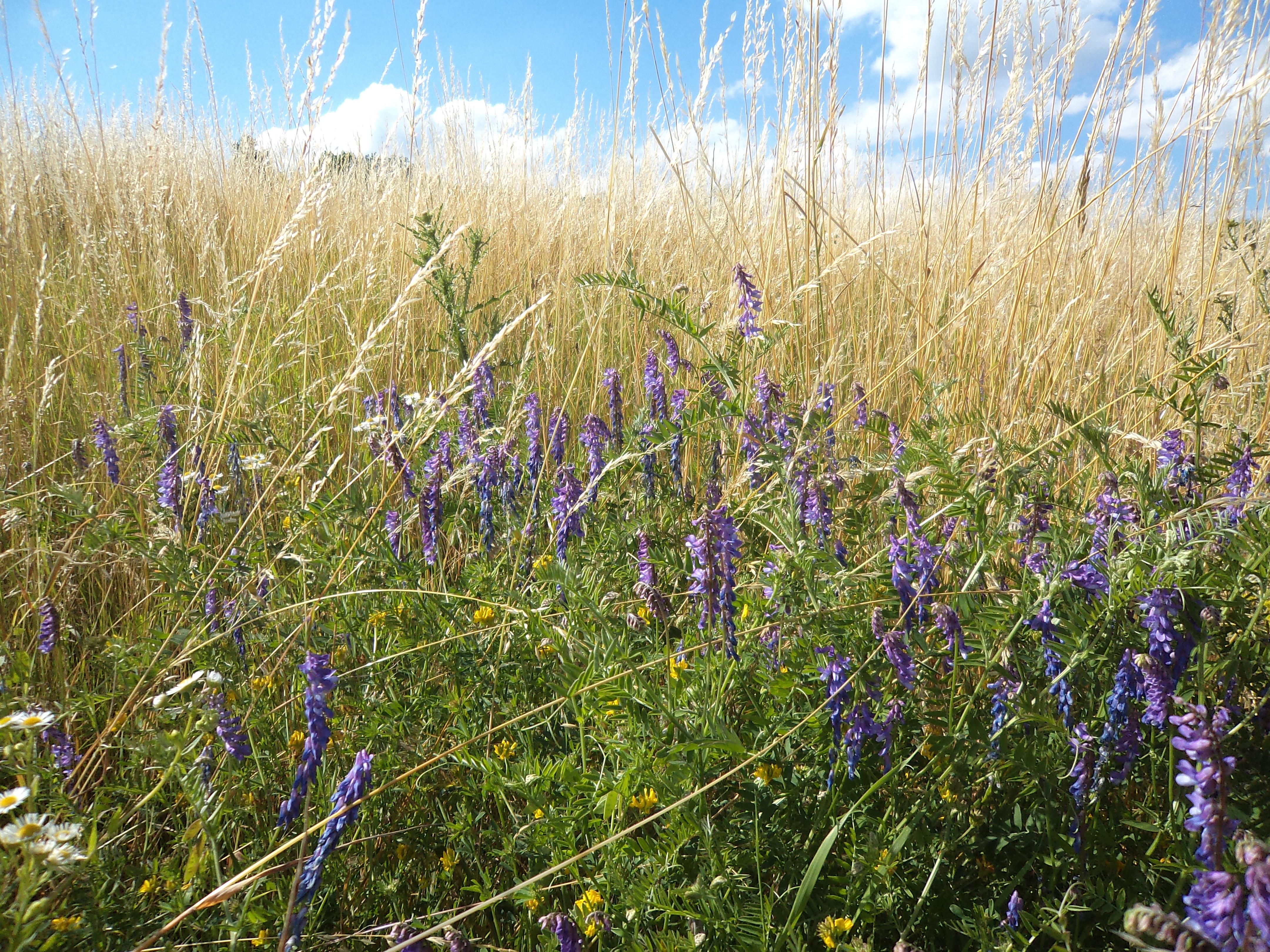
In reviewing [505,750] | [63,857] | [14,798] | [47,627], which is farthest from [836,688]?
[47,627]

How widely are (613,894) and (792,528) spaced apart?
679 mm

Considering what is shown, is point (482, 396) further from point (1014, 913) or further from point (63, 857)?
point (1014, 913)

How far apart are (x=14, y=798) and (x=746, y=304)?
1.62 meters

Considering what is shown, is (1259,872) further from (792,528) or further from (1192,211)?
(1192,211)

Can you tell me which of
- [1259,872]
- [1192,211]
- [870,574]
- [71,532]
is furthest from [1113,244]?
[71,532]

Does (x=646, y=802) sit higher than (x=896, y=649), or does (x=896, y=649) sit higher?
(x=896, y=649)

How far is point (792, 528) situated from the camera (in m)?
1.29

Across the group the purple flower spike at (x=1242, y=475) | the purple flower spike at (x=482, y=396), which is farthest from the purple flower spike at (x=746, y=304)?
the purple flower spike at (x=1242, y=475)

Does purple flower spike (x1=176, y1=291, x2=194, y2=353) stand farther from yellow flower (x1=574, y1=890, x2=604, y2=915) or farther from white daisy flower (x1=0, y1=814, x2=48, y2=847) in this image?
yellow flower (x1=574, y1=890, x2=604, y2=915)

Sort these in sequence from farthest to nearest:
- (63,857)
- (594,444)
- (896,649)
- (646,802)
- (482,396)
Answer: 1. (482,396)
2. (594,444)
3. (646,802)
4. (896,649)
5. (63,857)

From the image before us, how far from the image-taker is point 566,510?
1813 mm

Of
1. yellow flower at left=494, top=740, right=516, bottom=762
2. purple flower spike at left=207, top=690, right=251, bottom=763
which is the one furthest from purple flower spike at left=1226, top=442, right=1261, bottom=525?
purple flower spike at left=207, top=690, right=251, bottom=763

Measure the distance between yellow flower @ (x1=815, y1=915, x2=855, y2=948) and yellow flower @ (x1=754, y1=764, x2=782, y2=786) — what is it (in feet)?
Answer: 0.80

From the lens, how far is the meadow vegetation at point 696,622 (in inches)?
42.4
